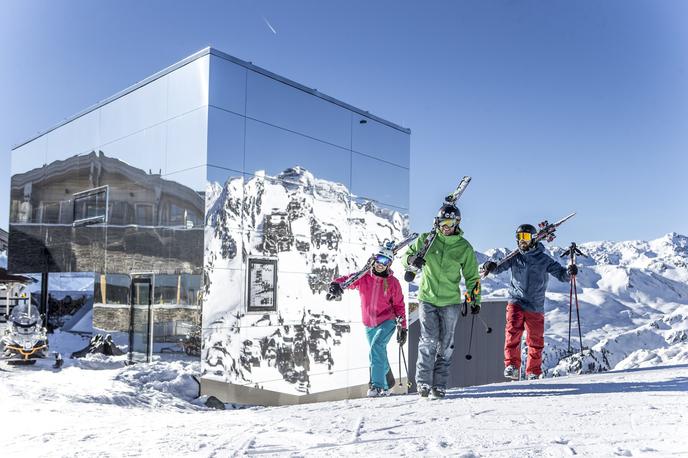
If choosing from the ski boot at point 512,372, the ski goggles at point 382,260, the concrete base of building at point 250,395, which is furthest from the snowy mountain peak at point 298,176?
the ski boot at point 512,372

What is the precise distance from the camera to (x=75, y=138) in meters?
13.8

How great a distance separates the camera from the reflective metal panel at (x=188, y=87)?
31.1ft

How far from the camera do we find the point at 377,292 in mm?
7859

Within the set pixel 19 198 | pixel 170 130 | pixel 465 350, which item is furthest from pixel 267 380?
pixel 19 198

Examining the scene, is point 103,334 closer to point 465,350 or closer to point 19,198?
point 19,198

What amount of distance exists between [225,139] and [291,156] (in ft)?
5.86

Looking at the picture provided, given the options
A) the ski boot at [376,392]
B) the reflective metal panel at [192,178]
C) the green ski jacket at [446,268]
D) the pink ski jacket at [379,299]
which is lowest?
the ski boot at [376,392]

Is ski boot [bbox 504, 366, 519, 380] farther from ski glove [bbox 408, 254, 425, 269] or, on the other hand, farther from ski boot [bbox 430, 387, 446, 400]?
ski glove [bbox 408, 254, 425, 269]

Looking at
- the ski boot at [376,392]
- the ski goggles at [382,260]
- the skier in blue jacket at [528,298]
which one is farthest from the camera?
the skier in blue jacket at [528,298]

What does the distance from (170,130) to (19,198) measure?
33.6 feet

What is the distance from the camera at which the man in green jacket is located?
19.9 ft

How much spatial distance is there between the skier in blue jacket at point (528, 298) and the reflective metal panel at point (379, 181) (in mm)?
5471

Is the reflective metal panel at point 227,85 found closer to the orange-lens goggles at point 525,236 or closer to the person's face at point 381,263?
the person's face at point 381,263

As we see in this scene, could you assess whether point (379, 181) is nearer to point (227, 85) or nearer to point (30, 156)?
point (227, 85)
